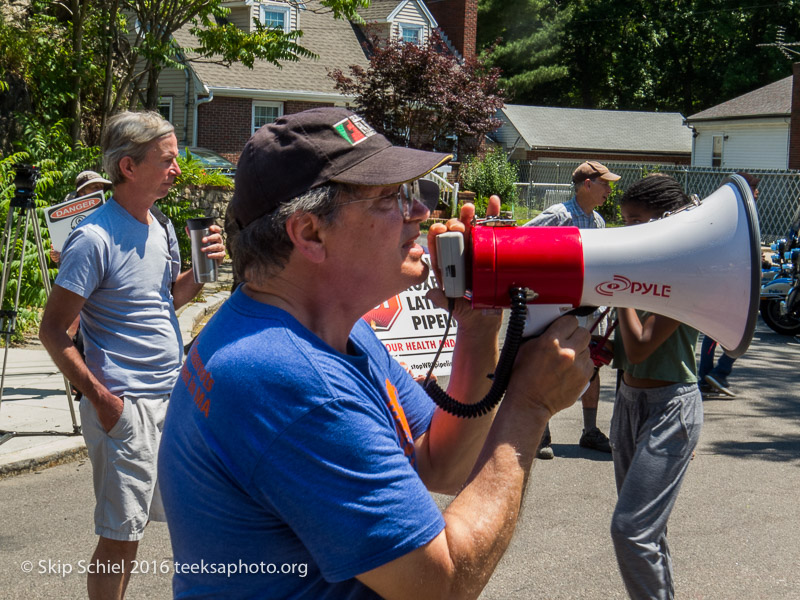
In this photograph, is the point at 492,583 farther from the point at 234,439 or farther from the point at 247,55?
the point at 247,55

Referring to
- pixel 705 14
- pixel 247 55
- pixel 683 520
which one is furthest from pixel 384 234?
pixel 705 14

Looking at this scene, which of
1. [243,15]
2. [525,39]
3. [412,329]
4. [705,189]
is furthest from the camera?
[525,39]

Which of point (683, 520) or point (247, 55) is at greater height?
point (247, 55)

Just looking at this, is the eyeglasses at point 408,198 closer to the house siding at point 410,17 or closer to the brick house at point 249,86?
the brick house at point 249,86

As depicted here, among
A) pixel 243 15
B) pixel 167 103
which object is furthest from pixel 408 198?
pixel 243 15

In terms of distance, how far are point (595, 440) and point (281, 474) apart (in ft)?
17.3

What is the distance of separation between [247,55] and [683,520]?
10.3 m

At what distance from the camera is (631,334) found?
122 inches

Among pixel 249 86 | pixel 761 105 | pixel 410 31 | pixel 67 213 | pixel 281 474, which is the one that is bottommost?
pixel 281 474

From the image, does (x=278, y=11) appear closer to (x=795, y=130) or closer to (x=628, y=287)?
(x=795, y=130)

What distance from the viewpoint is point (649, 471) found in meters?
3.05

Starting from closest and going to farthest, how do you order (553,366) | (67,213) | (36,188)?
(553,366)
(67,213)
(36,188)

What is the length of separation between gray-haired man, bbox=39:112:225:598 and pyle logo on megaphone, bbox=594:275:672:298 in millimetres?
2039

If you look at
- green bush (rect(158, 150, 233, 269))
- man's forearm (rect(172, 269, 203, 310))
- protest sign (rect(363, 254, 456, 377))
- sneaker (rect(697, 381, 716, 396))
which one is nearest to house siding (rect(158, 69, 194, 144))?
green bush (rect(158, 150, 233, 269))
